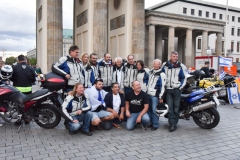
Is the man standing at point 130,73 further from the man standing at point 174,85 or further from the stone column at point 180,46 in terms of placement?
the stone column at point 180,46

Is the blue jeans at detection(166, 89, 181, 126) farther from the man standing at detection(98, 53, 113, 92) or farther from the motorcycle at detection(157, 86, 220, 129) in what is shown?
the man standing at detection(98, 53, 113, 92)

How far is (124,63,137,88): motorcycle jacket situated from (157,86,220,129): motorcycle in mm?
1134

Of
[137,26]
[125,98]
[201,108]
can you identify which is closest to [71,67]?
[125,98]

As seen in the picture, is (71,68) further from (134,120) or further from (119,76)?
(134,120)

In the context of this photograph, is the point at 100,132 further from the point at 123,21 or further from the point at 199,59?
the point at 199,59

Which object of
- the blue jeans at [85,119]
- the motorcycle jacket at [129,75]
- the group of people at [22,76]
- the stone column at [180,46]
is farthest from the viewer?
the stone column at [180,46]

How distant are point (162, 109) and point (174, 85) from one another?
0.71 metres

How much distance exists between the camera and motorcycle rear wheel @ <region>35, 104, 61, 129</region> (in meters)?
5.93

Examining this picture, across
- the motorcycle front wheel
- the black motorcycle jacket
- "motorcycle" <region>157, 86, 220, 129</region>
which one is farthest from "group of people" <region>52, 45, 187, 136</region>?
the black motorcycle jacket

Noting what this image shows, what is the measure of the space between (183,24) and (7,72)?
33.1 metres

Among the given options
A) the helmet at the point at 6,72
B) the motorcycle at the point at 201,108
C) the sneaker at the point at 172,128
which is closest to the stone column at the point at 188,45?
the motorcycle at the point at 201,108

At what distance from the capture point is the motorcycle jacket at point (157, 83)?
20.3 feet

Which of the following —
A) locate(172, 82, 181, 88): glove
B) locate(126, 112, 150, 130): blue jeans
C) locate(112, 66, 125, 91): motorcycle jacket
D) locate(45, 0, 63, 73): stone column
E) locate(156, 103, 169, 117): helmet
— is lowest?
locate(126, 112, 150, 130): blue jeans

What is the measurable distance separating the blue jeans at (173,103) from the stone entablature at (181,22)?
27.3 meters
